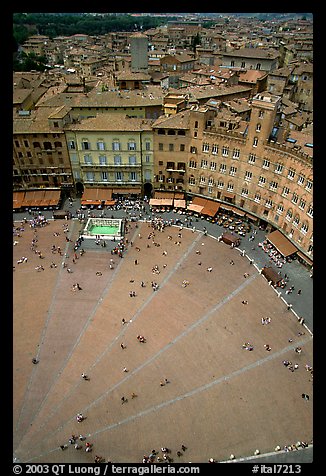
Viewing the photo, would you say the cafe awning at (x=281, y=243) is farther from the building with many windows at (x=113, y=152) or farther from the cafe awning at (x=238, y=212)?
the building with many windows at (x=113, y=152)

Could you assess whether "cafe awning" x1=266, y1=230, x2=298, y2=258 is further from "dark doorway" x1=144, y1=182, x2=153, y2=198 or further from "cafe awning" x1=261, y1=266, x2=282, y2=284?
"dark doorway" x1=144, y1=182, x2=153, y2=198

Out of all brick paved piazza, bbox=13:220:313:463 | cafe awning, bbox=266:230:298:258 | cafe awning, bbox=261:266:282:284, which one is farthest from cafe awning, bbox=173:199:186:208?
cafe awning, bbox=261:266:282:284

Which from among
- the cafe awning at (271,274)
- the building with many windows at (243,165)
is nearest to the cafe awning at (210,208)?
the building with many windows at (243,165)

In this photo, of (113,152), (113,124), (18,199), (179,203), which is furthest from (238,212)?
(18,199)

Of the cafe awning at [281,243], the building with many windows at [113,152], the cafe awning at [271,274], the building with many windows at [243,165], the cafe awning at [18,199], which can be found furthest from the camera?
the cafe awning at [18,199]
